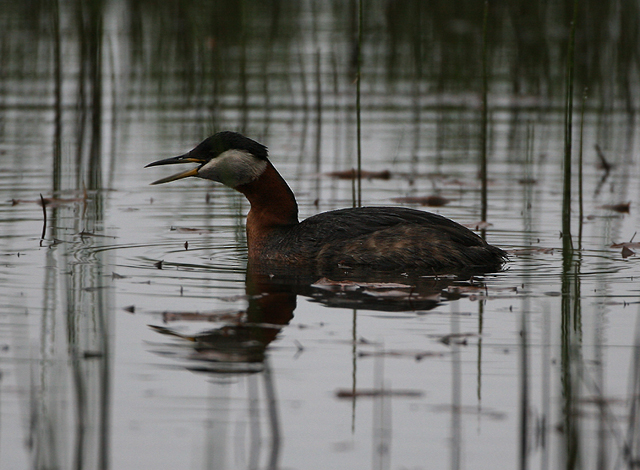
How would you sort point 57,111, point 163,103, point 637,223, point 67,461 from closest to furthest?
point 67,461, point 637,223, point 57,111, point 163,103

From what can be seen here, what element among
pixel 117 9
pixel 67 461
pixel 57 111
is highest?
pixel 117 9

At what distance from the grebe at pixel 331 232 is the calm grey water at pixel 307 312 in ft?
0.85

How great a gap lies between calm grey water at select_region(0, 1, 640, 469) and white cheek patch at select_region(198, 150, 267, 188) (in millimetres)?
260

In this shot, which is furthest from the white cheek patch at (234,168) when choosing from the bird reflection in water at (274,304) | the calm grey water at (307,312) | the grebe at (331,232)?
the bird reflection in water at (274,304)

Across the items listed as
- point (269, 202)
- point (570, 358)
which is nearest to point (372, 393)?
point (570, 358)

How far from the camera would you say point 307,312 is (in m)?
6.09

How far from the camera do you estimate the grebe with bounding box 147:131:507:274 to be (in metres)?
7.38

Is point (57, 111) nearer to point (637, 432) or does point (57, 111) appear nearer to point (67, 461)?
point (67, 461)

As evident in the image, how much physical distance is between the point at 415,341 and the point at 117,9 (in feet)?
61.7

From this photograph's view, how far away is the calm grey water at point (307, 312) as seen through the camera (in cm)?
408

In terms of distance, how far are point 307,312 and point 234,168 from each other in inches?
87.9

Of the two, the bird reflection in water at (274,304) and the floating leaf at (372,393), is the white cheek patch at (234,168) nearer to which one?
the bird reflection in water at (274,304)

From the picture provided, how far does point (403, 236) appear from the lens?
7.43 m

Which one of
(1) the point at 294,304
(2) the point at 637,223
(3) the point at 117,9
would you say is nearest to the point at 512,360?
(1) the point at 294,304
